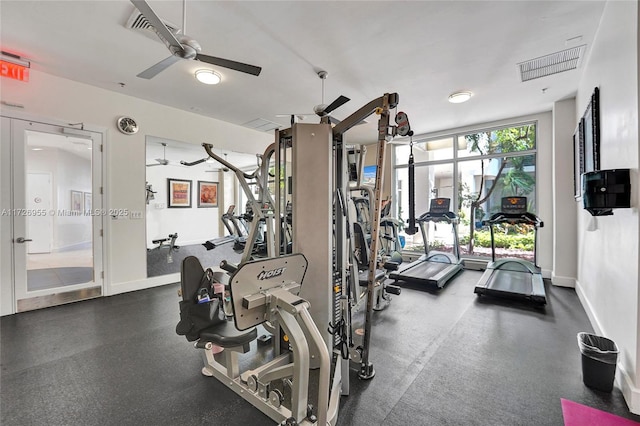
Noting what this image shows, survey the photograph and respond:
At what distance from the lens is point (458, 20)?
262 centimetres

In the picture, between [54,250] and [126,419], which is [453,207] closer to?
[126,419]

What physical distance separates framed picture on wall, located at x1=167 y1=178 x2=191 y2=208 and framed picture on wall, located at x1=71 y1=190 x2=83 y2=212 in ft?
4.26

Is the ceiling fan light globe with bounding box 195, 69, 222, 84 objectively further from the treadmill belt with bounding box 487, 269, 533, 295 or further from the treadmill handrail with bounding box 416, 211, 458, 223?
the treadmill belt with bounding box 487, 269, 533, 295

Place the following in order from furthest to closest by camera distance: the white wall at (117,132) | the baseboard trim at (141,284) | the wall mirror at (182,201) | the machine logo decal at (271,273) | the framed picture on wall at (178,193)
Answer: the framed picture on wall at (178,193), the wall mirror at (182,201), the baseboard trim at (141,284), the white wall at (117,132), the machine logo decal at (271,273)

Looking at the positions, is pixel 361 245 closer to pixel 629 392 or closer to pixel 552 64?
pixel 629 392

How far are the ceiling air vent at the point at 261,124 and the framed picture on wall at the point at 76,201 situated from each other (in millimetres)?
3132

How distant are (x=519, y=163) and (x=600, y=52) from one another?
3.21 metres

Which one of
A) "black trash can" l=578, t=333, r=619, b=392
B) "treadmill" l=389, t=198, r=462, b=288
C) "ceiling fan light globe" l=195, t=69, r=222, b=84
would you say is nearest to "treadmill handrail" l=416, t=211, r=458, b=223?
"treadmill" l=389, t=198, r=462, b=288

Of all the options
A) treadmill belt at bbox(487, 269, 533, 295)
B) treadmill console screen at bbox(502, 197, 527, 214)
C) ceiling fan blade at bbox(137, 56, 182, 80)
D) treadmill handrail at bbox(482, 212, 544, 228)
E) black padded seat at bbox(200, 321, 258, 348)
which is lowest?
treadmill belt at bbox(487, 269, 533, 295)

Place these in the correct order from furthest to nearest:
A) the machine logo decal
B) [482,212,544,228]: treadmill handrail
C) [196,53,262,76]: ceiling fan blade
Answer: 1. [482,212,544,228]: treadmill handrail
2. [196,53,262,76]: ceiling fan blade
3. the machine logo decal

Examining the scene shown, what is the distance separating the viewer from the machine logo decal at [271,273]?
5.26ft

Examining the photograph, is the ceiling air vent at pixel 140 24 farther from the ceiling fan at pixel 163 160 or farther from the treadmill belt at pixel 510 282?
the treadmill belt at pixel 510 282

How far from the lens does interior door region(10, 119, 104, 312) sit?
361cm

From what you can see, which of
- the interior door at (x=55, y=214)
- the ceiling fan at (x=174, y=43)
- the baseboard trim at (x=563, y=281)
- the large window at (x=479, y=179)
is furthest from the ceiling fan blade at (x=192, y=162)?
the baseboard trim at (x=563, y=281)
